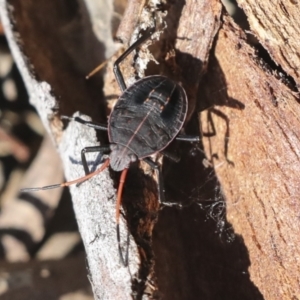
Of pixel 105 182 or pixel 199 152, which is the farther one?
pixel 199 152

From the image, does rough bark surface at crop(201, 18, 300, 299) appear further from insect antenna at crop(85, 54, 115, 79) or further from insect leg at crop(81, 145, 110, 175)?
insect antenna at crop(85, 54, 115, 79)

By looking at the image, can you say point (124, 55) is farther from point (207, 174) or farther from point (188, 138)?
point (207, 174)

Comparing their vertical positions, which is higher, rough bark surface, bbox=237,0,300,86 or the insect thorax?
rough bark surface, bbox=237,0,300,86

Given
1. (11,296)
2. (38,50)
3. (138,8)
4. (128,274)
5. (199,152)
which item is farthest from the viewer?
(11,296)

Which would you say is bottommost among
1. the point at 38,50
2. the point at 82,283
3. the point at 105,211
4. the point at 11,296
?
the point at 11,296

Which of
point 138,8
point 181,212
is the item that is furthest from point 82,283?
point 138,8

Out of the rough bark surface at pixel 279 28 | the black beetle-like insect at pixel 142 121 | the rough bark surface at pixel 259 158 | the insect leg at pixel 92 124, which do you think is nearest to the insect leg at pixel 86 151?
the black beetle-like insect at pixel 142 121

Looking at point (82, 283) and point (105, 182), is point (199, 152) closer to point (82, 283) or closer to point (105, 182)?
point (105, 182)

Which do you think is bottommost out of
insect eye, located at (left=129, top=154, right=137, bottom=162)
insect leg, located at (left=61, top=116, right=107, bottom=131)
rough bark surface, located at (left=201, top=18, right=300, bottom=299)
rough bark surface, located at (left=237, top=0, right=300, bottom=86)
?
insect leg, located at (left=61, top=116, right=107, bottom=131)

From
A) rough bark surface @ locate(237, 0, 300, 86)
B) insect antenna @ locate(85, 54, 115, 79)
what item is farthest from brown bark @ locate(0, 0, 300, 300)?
insect antenna @ locate(85, 54, 115, 79)
